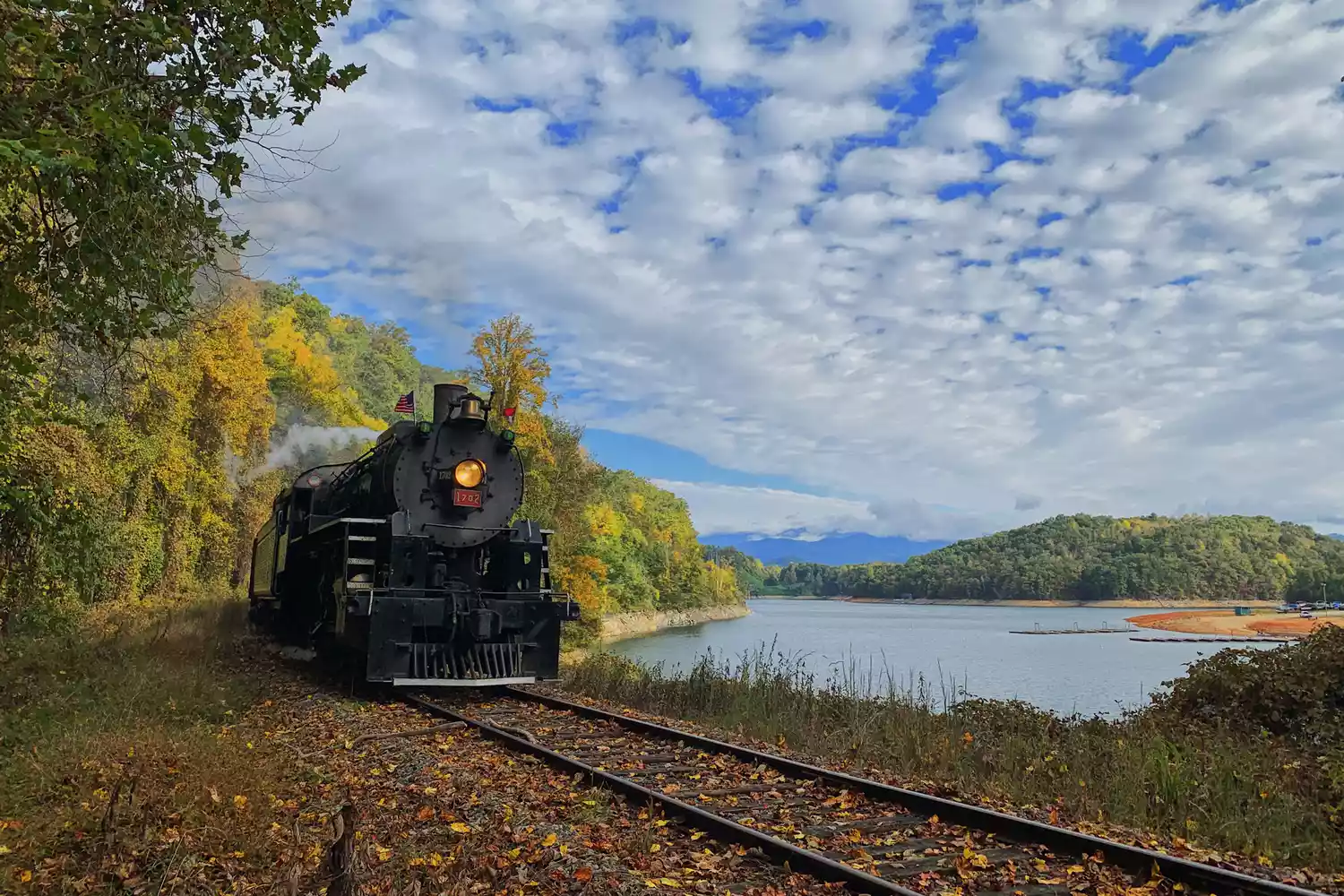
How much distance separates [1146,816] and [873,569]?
146235mm

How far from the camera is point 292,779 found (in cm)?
678

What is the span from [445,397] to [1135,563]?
111 m

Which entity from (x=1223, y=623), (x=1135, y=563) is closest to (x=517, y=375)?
(x=1223, y=623)

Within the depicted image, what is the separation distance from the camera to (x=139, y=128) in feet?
13.7

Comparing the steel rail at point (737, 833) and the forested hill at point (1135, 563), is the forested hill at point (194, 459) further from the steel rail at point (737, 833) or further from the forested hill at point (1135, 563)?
the forested hill at point (1135, 563)

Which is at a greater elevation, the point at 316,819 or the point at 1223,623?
the point at 316,819

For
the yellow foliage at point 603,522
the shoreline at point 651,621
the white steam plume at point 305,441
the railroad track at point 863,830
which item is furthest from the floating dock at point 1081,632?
the railroad track at point 863,830

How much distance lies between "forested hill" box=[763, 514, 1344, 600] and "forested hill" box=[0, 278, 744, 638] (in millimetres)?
77613

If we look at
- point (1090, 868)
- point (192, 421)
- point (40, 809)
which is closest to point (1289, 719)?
point (1090, 868)

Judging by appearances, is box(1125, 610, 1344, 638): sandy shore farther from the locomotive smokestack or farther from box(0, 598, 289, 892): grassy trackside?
box(0, 598, 289, 892): grassy trackside

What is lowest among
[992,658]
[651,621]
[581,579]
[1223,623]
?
[651,621]

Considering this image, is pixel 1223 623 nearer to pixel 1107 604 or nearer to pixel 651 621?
pixel 651 621

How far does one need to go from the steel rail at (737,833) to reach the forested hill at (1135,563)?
9025cm

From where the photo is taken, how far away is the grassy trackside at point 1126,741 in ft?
21.6
